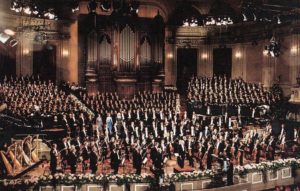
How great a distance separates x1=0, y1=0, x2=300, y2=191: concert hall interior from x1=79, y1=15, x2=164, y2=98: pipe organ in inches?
2.3

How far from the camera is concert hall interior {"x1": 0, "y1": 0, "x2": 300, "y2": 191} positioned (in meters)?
10.9

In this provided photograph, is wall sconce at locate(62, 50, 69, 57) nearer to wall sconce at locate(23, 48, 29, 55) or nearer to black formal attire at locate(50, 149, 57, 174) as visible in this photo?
wall sconce at locate(23, 48, 29, 55)

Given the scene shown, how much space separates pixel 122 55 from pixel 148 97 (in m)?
3.55

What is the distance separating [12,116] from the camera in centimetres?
1297

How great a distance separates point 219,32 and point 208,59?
1923mm

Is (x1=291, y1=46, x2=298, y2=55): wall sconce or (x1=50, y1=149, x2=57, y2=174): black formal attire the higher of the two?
(x1=291, y1=46, x2=298, y2=55): wall sconce

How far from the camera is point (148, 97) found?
1900 cm

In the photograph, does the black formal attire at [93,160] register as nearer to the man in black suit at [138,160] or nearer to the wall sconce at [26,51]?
the man in black suit at [138,160]

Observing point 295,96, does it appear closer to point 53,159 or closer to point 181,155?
point 181,155

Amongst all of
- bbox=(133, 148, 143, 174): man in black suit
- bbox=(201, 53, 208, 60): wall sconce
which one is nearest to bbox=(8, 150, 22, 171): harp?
bbox=(133, 148, 143, 174): man in black suit

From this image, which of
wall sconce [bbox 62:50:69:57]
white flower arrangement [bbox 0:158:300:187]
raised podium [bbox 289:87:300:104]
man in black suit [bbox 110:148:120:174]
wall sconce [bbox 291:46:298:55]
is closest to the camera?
white flower arrangement [bbox 0:158:300:187]

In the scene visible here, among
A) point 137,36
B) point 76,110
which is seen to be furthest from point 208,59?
point 76,110

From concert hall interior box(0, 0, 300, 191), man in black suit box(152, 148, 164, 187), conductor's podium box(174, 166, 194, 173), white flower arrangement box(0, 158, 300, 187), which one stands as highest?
concert hall interior box(0, 0, 300, 191)

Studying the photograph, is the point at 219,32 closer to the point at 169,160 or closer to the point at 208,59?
the point at 208,59
